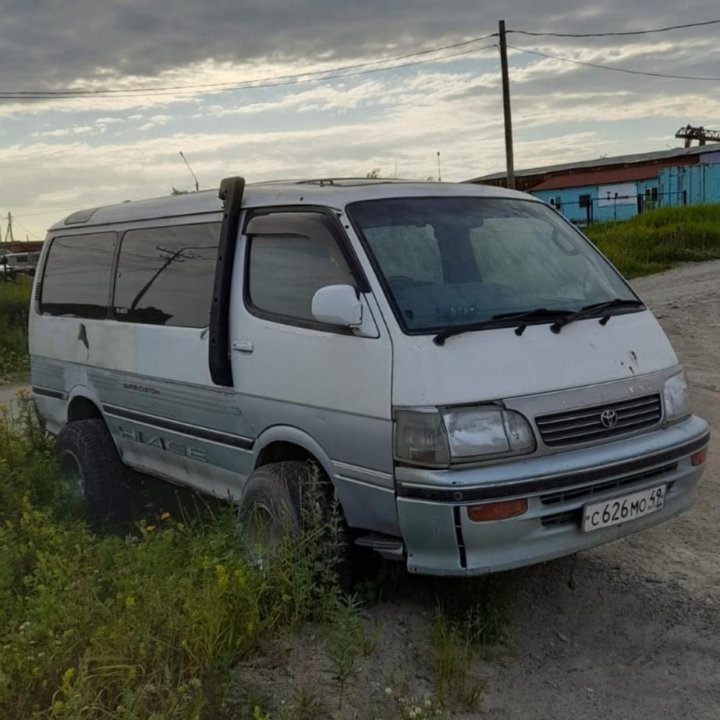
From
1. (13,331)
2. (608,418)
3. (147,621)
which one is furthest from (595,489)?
(13,331)

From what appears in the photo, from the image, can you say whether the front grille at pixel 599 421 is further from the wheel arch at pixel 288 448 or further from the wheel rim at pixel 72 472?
the wheel rim at pixel 72 472

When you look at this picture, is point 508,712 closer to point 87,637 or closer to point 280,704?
point 280,704

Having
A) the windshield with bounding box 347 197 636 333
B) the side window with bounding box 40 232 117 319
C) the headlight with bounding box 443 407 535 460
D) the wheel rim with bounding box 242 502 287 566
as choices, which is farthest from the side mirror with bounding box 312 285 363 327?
the side window with bounding box 40 232 117 319

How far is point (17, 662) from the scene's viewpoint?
3447 mm

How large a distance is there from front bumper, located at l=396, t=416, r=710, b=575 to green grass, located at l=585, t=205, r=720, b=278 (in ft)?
49.0

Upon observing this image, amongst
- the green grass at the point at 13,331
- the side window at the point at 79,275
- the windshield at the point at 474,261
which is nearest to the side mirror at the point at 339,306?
the windshield at the point at 474,261

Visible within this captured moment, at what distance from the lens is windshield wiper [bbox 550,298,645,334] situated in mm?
3951

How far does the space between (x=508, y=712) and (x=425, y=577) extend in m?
1.07

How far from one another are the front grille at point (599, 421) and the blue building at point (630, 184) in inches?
1302

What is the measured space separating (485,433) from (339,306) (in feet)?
2.66

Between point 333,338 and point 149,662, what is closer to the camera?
point 149,662

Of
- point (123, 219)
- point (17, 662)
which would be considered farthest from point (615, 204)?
point (17, 662)

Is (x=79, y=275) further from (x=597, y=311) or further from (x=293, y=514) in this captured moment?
(x=597, y=311)

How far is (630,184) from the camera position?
137ft
